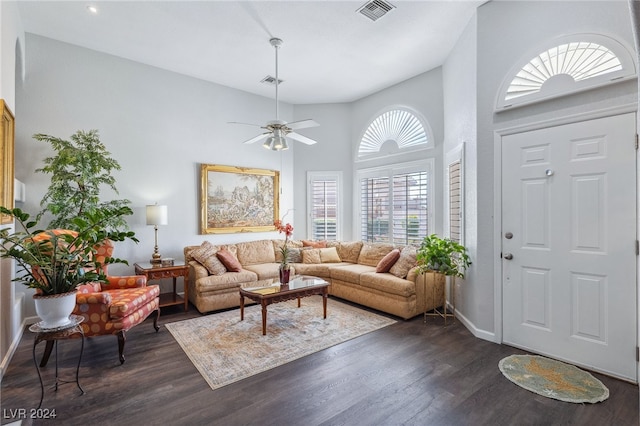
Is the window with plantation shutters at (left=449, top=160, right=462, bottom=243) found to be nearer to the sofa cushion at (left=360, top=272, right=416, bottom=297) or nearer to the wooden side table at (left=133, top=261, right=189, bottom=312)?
the sofa cushion at (left=360, top=272, right=416, bottom=297)

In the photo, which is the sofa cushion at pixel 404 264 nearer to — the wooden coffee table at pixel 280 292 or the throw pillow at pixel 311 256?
the wooden coffee table at pixel 280 292

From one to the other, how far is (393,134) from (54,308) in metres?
5.29

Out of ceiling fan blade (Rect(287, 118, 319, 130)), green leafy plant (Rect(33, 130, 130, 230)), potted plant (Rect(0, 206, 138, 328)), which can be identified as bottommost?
potted plant (Rect(0, 206, 138, 328))

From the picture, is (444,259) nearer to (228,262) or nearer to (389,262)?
(389,262)

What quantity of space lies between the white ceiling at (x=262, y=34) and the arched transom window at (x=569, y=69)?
1.05m

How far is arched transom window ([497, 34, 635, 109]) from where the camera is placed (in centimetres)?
259

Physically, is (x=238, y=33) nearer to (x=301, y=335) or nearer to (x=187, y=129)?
(x=187, y=129)

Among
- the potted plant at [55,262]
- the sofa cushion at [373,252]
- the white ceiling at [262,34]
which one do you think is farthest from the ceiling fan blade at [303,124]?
the sofa cushion at [373,252]

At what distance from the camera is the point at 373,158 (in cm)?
603

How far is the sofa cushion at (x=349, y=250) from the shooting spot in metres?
5.74

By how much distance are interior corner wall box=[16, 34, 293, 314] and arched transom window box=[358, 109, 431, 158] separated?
2170mm

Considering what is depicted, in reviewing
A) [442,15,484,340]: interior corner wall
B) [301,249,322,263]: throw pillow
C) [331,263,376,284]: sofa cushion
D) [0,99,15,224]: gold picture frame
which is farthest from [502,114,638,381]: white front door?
[0,99,15,224]: gold picture frame

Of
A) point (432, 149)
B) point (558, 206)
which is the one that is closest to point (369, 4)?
point (432, 149)

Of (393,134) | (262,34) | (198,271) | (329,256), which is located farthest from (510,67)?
(198,271)
